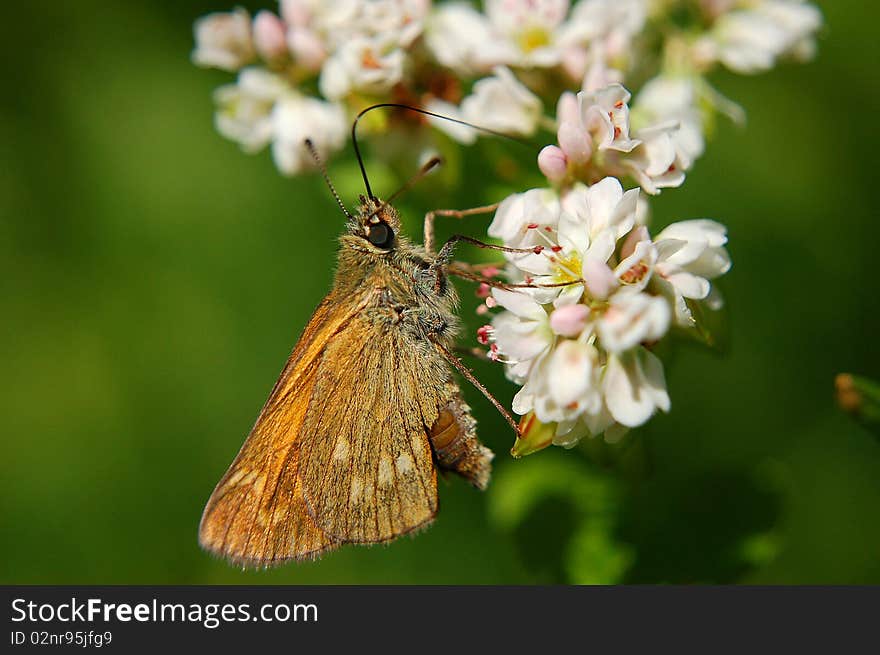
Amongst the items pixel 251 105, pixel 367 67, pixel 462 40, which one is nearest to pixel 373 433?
pixel 367 67

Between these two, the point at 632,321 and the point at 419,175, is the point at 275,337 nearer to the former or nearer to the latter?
the point at 419,175

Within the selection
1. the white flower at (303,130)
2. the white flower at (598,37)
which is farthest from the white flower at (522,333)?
the white flower at (303,130)

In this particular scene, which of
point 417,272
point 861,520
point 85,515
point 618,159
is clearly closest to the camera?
point 618,159

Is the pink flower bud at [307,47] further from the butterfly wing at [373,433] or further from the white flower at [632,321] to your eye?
the white flower at [632,321]

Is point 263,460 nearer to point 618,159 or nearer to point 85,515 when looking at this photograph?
point 618,159

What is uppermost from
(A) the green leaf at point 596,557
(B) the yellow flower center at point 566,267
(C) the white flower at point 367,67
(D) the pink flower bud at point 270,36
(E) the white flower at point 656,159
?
(D) the pink flower bud at point 270,36

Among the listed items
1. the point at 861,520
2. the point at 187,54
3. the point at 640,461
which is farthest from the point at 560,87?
the point at 187,54
